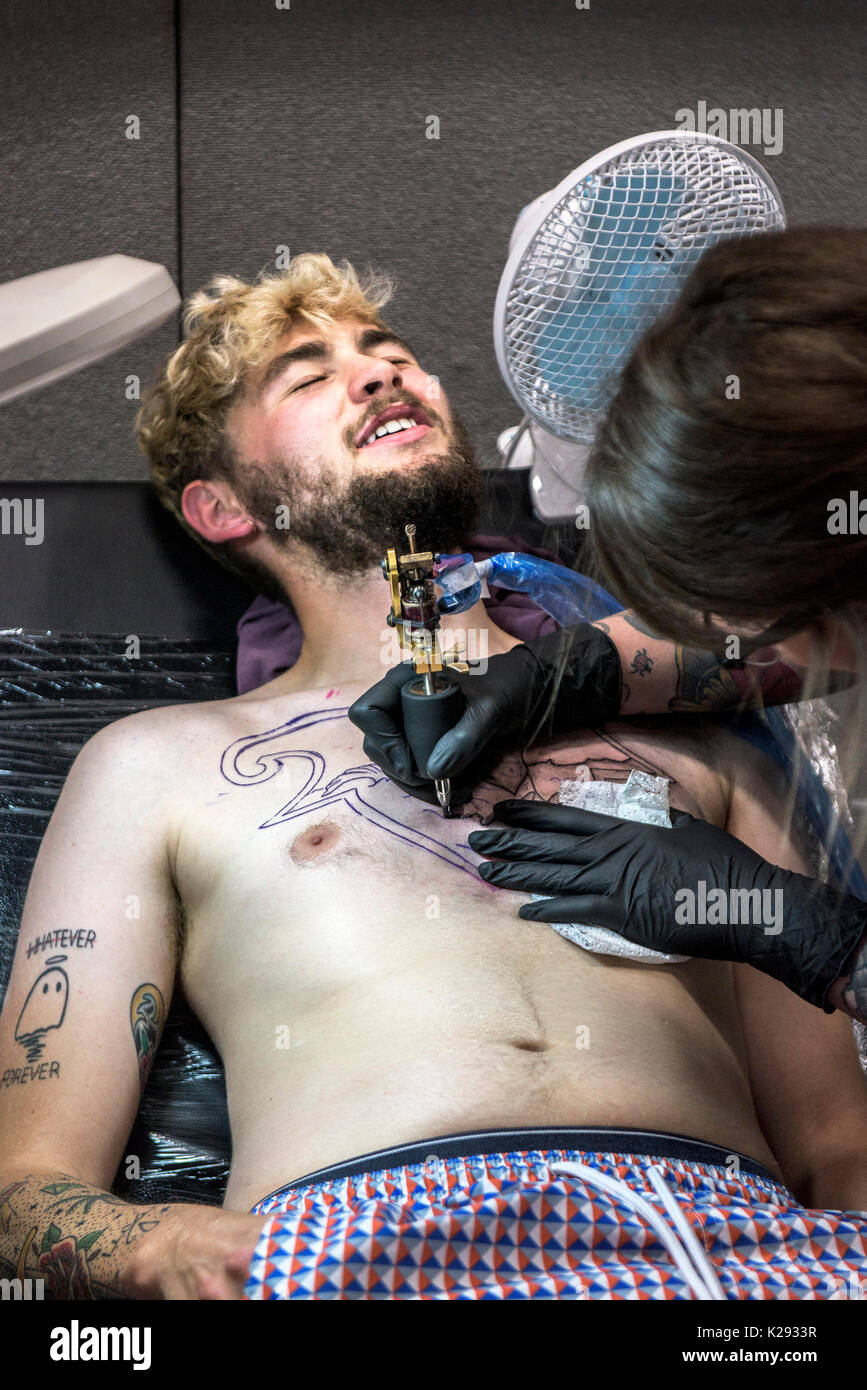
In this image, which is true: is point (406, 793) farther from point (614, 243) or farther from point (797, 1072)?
point (614, 243)

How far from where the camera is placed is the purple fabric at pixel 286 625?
1.68 meters

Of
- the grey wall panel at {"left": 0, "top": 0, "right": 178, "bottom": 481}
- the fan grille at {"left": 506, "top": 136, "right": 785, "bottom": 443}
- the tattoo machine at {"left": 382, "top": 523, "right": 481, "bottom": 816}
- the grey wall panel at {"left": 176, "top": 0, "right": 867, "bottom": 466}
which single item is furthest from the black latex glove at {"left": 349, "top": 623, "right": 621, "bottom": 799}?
the grey wall panel at {"left": 0, "top": 0, "right": 178, "bottom": 481}

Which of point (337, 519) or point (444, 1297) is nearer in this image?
point (444, 1297)

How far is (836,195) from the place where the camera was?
7.71 ft

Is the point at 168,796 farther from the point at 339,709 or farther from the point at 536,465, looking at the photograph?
the point at 536,465

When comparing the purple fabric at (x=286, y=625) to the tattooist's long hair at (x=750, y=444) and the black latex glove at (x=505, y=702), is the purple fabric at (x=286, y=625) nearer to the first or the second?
the black latex glove at (x=505, y=702)

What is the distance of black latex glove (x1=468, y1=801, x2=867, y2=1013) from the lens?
1186mm

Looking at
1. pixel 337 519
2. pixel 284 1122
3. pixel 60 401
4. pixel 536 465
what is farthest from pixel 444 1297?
pixel 60 401

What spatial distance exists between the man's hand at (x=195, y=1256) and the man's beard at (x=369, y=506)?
0.87 meters

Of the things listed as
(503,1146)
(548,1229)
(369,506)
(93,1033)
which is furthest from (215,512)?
(548,1229)

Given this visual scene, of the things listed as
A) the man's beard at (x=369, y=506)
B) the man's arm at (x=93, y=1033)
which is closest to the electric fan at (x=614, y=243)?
the man's beard at (x=369, y=506)

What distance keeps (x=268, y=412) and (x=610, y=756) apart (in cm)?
71

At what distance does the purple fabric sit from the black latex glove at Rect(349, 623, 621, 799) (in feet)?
0.62

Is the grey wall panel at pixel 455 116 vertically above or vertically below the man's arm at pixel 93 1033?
above
